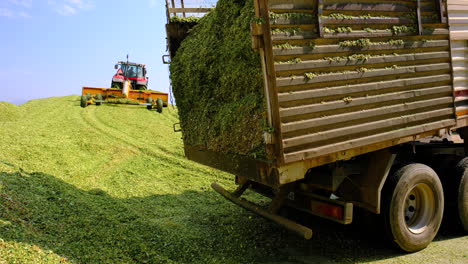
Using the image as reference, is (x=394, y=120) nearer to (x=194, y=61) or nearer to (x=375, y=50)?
(x=375, y=50)

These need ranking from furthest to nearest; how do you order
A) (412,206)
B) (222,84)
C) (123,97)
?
(123,97), (412,206), (222,84)

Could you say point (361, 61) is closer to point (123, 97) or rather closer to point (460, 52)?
point (460, 52)

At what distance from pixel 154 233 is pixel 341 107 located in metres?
2.91

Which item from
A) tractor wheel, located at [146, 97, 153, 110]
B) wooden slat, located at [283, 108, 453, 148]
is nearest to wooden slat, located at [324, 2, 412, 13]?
wooden slat, located at [283, 108, 453, 148]

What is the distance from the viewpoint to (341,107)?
3.87 metres

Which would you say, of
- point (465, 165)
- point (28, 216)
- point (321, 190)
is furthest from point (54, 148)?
point (465, 165)

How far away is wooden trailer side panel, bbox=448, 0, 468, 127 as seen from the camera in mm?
4973

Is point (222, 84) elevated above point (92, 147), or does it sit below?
above

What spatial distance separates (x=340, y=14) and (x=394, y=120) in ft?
4.46

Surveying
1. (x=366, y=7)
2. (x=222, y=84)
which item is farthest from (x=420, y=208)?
(x=222, y=84)

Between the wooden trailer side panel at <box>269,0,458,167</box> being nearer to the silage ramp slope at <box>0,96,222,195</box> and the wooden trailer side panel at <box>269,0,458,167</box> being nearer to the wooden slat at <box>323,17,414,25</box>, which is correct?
the wooden slat at <box>323,17,414,25</box>

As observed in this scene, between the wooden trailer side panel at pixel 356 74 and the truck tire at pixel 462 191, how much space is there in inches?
32.3

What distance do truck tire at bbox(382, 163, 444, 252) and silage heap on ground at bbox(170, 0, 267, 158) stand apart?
186 centimetres

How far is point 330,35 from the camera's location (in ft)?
12.5
